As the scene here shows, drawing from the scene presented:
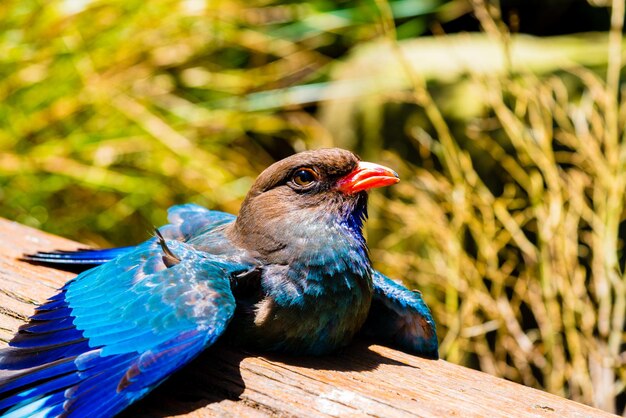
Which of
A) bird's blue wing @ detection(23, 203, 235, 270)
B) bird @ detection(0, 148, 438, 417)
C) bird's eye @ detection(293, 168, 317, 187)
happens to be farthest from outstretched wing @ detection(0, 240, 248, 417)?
bird's blue wing @ detection(23, 203, 235, 270)

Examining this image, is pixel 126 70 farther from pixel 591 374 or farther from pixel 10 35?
pixel 591 374

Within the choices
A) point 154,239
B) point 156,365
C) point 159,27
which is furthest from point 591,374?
point 159,27

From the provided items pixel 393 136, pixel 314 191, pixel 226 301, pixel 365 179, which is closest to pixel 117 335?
pixel 226 301

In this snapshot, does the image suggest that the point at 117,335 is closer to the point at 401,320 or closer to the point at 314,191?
the point at 314,191

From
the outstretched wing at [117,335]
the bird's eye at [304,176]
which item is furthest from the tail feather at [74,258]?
the bird's eye at [304,176]

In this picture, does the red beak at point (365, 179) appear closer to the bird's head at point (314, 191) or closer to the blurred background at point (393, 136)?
the bird's head at point (314, 191)

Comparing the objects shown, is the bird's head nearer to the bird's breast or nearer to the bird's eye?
Result: the bird's eye

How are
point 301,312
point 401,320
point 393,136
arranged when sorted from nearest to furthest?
point 301,312 < point 401,320 < point 393,136
